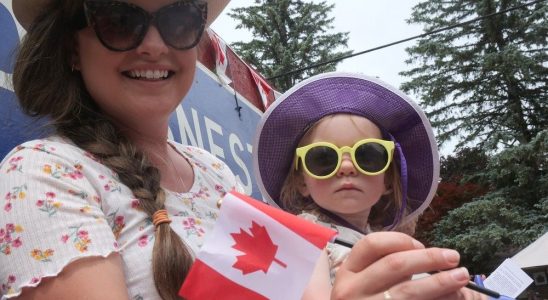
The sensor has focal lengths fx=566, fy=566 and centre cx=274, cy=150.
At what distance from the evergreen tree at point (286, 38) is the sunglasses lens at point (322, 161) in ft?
65.6

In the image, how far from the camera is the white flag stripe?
3.28ft

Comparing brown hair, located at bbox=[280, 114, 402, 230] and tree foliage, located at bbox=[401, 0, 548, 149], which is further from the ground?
tree foliage, located at bbox=[401, 0, 548, 149]

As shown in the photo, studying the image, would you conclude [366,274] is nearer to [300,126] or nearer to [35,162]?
[35,162]

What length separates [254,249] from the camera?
104cm

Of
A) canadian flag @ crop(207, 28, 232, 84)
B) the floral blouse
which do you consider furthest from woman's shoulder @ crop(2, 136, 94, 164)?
canadian flag @ crop(207, 28, 232, 84)

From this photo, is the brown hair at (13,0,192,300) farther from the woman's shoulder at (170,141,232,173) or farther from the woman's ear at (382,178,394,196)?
the woman's ear at (382,178,394,196)

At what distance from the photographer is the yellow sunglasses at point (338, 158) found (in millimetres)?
1732

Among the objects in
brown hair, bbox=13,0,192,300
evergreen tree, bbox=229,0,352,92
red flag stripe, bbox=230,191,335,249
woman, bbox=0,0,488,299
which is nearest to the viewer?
red flag stripe, bbox=230,191,335,249

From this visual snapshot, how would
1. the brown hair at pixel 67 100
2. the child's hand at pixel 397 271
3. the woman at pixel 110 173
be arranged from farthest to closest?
the brown hair at pixel 67 100 → the woman at pixel 110 173 → the child's hand at pixel 397 271

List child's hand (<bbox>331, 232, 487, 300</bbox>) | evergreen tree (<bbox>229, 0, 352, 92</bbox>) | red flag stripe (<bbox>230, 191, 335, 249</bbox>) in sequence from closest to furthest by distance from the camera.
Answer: child's hand (<bbox>331, 232, 487, 300</bbox>) < red flag stripe (<bbox>230, 191, 335, 249</bbox>) < evergreen tree (<bbox>229, 0, 352, 92</bbox>)

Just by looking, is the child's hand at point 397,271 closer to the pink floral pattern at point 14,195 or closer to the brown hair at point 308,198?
the pink floral pattern at point 14,195

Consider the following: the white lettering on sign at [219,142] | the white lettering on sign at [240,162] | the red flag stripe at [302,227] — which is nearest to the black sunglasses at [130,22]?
the red flag stripe at [302,227]

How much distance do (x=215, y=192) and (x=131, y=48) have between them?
505 millimetres

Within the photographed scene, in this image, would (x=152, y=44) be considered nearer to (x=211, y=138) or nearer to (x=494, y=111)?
(x=211, y=138)
